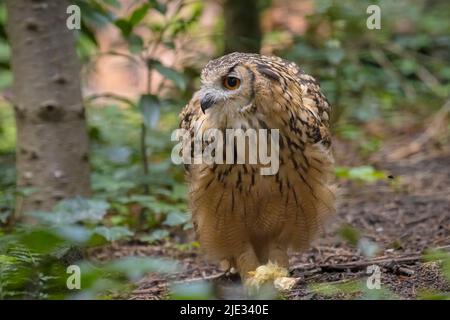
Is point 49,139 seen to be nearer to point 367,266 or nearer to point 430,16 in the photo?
point 367,266

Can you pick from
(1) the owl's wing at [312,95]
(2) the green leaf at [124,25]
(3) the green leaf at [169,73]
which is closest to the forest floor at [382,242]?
(1) the owl's wing at [312,95]

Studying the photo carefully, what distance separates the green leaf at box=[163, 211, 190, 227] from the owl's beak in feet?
4.63

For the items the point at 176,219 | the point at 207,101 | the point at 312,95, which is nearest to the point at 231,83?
the point at 207,101

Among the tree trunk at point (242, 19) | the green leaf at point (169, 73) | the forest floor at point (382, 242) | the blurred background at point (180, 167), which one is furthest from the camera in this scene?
the tree trunk at point (242, 19)

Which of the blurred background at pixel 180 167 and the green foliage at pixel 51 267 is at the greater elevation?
the blurred background at pixel 180 167

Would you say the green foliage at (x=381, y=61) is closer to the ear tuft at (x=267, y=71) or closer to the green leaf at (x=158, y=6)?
the green leaf at (x=158, y=6)

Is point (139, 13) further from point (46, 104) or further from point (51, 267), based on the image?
point (51, 267)

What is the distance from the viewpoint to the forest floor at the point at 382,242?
145 inches

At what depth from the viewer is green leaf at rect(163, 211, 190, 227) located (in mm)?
5090

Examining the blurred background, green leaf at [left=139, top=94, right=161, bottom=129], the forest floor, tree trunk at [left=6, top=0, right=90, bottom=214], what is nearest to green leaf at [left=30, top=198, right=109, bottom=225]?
the blurred background

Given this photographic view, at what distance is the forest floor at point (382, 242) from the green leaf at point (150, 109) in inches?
36.9

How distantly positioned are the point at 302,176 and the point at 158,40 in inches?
83.6

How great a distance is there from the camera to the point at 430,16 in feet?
34.9
